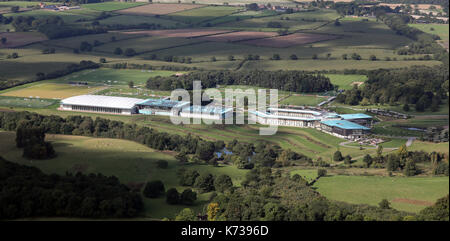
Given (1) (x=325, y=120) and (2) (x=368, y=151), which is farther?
(1) (x=325, y=120)

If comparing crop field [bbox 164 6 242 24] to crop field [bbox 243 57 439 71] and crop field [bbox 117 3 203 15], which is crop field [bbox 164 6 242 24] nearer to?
crop field [bbox 117 3 203 15]

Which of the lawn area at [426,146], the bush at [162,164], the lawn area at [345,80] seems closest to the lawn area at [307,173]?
the lawn area at [426,146]

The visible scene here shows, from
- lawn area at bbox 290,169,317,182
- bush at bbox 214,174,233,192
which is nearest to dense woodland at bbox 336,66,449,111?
lawn area at bbox 290,169,317,182

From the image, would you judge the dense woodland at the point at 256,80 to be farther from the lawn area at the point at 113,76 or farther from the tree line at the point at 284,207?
the tree line at the point at 284,207

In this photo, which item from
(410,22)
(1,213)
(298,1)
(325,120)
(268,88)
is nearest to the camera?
(1,213)

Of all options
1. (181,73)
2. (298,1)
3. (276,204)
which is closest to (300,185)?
(276,204)

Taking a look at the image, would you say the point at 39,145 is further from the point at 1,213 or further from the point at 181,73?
the point at 181,73

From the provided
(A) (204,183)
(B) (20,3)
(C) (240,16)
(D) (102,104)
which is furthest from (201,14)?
(A) (204,183)
